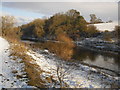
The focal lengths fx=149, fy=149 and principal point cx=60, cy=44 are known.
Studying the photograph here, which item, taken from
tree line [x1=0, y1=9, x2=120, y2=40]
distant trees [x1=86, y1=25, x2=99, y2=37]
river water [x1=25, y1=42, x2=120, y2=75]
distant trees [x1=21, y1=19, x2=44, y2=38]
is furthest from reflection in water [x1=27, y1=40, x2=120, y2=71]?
distant trees [x1=21, y1=19, x2=44, y2=38]

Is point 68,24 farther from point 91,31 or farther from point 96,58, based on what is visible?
point 96,58

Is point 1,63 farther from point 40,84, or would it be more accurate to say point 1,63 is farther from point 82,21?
point 82,21

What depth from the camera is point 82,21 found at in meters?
52.4

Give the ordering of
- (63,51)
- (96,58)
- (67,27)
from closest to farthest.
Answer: (96,58) < (63,51) < (67,27)

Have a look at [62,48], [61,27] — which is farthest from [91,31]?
[62,48]

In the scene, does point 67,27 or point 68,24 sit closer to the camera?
point 67,27

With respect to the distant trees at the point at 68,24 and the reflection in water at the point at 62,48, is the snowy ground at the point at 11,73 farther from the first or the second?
the distant trees at the point at 68,24

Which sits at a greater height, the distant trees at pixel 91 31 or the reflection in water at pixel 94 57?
the distant trees at pixel 91 31

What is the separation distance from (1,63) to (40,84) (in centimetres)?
489

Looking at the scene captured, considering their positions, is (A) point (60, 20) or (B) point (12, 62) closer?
(B) point (12, 62)

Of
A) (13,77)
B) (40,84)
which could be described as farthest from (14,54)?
(40,84)

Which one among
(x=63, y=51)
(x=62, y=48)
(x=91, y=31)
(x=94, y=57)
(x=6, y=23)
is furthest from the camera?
(x=91, y=31)

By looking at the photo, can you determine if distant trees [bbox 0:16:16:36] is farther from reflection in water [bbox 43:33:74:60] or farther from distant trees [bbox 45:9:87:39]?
distant trees [bbox 45:9:87:39]

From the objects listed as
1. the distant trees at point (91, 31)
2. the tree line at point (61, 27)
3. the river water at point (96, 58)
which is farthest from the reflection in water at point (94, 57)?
the distant trees at point (91, 31)
